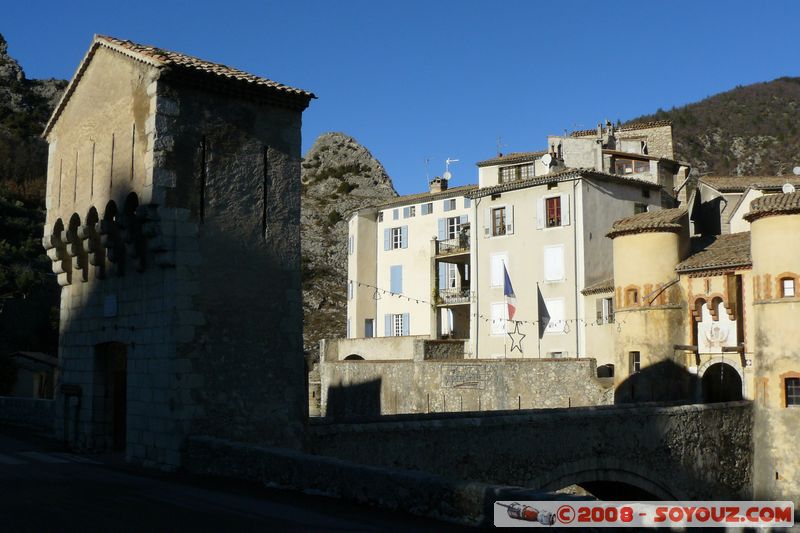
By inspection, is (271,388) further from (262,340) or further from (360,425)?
(360,425)

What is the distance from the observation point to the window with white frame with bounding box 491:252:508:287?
40.7m

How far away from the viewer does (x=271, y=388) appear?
15.8m

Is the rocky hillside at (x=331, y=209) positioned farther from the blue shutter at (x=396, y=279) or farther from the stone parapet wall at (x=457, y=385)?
the stone parapet wall at (x=457, y=385)

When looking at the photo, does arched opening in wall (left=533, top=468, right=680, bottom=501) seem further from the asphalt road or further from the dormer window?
the dormer window

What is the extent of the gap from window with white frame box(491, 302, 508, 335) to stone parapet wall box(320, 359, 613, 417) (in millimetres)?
5024

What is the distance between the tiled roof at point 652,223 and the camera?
29.3m

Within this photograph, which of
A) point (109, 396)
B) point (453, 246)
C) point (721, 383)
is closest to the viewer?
point (109, 396)

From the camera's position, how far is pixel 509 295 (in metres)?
38.4

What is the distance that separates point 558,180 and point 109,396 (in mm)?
26169

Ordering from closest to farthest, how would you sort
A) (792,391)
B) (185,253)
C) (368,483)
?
(368,483) < (185,253) < (792,391)

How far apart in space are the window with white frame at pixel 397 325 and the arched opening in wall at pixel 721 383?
22221 mm

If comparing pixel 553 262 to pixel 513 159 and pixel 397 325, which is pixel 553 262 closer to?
pixel 513 159

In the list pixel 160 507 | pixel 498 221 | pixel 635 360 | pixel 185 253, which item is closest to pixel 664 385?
pixel 635 360

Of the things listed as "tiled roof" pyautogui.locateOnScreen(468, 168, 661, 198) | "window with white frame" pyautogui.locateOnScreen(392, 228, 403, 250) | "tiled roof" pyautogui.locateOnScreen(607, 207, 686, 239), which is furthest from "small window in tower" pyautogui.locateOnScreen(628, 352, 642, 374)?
"window with white frame" pyautogui.locateOnScreen(392, 228, 403, 250)
